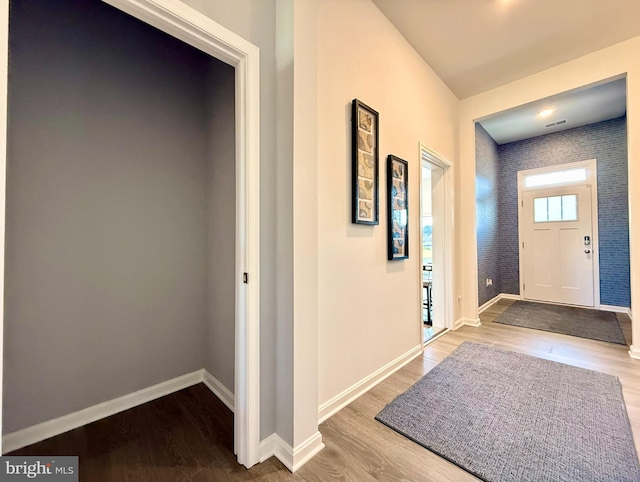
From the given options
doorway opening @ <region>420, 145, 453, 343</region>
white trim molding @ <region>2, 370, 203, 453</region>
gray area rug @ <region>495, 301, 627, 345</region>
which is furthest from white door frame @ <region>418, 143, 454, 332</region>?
white trim molding @ <region>2, 370, 203, 453</region>

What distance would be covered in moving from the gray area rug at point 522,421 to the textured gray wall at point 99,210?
1721 millimetres

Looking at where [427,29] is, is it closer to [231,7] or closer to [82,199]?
[231,7]

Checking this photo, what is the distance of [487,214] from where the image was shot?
457 centimetres

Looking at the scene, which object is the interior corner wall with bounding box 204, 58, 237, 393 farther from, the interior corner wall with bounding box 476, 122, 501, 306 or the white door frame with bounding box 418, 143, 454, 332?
the interior corner wall with bounding box 476, 122, 501, 306

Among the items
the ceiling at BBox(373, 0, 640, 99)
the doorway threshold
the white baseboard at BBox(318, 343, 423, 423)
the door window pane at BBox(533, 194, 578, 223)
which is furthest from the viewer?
the door window pane at BBox(533, 194, 578, 223)

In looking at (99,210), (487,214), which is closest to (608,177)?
(487,214)

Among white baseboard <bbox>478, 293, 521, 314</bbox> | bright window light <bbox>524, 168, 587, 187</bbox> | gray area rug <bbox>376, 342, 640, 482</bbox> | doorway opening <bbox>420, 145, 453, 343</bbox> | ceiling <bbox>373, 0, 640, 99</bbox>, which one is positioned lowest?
gray area rug <bbox>376, 342, 640, 482</bbox>

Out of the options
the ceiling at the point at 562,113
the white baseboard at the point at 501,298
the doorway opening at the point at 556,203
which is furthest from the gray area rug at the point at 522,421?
the ceiling at the point at 562,113

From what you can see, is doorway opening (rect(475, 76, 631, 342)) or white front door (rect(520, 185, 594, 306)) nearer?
doorway opening (rect(475, 76, 631, 342))

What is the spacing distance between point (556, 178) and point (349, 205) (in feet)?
15.5

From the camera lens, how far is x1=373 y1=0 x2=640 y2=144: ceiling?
2.20 meters

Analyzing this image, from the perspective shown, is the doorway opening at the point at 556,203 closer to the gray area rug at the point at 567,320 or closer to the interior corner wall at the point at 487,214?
the interior corner wall at the point at 487,214

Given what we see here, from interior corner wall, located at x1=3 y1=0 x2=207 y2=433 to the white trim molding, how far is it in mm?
42

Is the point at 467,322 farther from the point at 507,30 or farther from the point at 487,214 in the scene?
the point at 507,30
